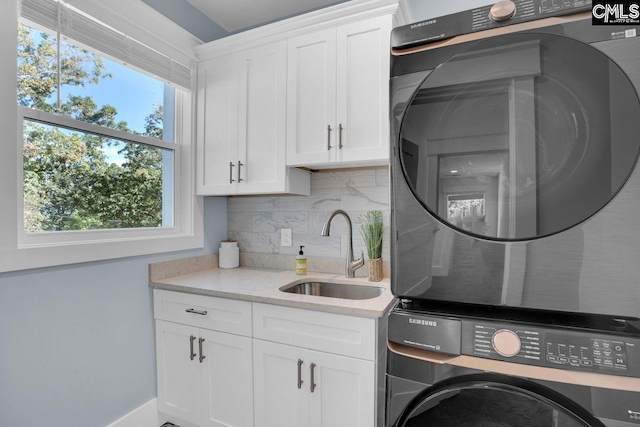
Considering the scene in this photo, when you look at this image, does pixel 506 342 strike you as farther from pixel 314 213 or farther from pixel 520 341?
pixel 314 213

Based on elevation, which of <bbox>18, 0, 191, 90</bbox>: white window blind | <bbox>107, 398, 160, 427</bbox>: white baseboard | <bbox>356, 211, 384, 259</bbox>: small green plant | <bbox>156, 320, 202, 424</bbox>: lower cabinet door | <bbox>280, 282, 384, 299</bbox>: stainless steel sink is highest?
<bbox>18, 0, 191, 90</bbox>: white window blind

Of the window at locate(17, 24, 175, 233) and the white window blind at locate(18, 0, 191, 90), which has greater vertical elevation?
the white window blind at locate(18, 0, 191, 90)

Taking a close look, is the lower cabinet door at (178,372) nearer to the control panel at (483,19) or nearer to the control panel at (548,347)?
the control panel at (548,347)

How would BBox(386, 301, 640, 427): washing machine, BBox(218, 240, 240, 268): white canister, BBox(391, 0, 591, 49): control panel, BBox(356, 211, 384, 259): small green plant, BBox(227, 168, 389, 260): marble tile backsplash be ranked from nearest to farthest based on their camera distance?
BBox(386, 301, 640, 427): washing machine < BBox(391, 0, 591, 49): control panel < BBox(356, 211, 384, 259): small green plant < BBox(227, 168, 389, 260): marble tile backsplash < BBox(218, 240, 240, 268): white canister

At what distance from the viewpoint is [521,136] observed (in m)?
0.77

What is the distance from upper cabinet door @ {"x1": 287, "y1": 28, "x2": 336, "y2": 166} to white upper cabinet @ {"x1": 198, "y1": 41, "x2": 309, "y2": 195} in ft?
0.21

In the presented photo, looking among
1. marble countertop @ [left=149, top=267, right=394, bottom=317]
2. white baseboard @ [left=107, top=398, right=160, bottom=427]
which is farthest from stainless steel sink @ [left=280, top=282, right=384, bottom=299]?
white baseboard @ [left=107, top=398, right=160, bottom=427]

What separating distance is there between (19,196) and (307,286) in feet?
4.76

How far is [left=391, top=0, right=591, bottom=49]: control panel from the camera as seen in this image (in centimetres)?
77

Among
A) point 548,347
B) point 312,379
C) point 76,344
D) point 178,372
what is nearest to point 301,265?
point 312,379

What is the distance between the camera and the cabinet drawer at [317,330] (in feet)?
4.30

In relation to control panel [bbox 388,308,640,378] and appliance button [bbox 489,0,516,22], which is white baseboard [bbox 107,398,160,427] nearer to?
control panel [bbox 388,308,640,378]

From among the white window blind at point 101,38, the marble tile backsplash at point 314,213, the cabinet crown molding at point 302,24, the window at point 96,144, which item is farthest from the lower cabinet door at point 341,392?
the white window blind at point 101,38

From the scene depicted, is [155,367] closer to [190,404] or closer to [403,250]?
[190,404]
